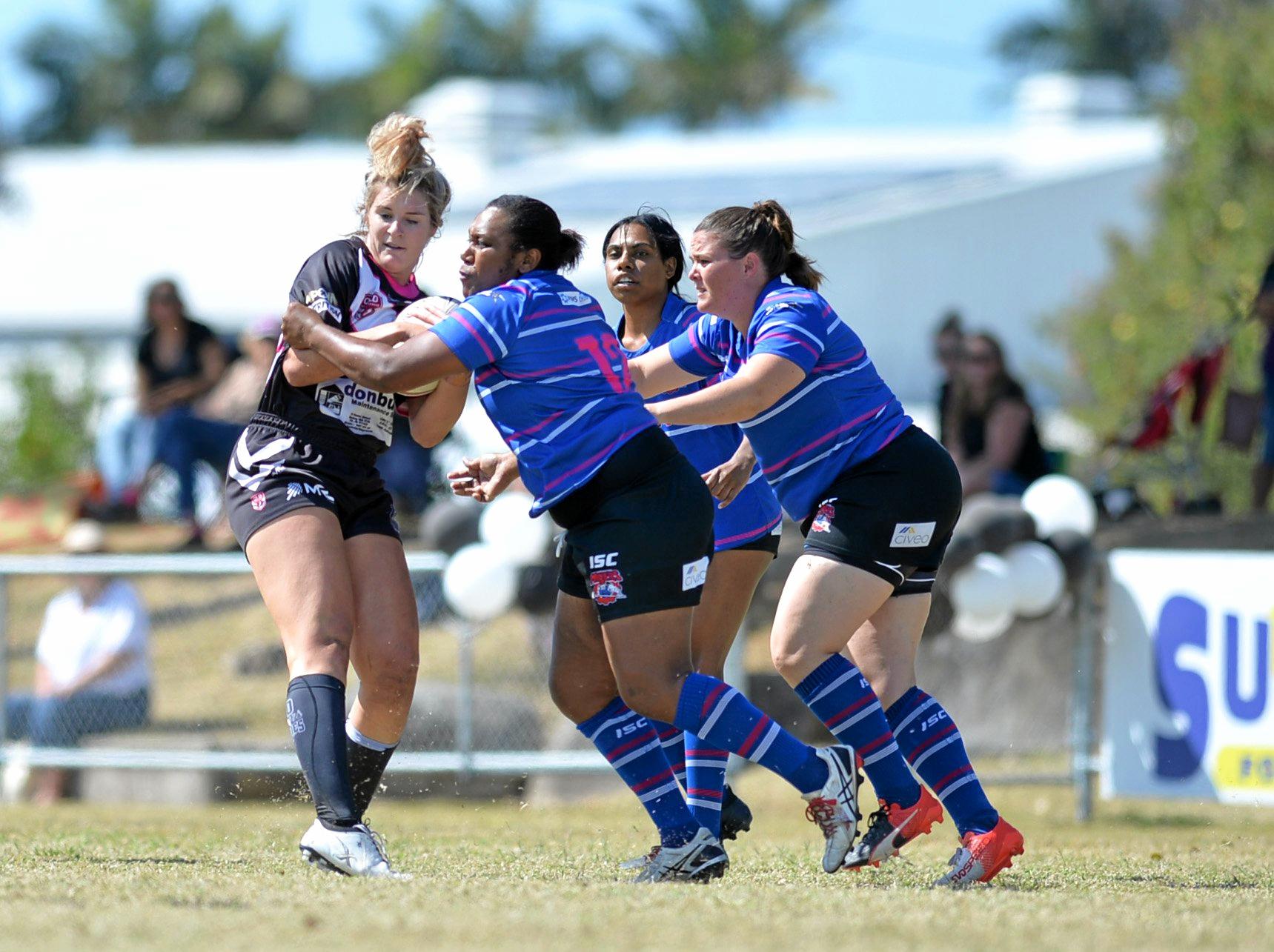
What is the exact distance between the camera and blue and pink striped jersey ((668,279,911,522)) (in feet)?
18.6

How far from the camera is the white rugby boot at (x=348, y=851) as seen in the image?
5328mm

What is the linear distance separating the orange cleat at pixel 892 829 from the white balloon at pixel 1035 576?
3.77 m

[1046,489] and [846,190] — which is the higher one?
[846,190]

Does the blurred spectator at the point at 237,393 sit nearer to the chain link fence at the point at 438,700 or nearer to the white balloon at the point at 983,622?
the chain link fence at the point at 438,700

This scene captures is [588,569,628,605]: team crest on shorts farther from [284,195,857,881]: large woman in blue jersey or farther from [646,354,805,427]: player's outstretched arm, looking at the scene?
[646,354,805,427]: player's outstretched arm

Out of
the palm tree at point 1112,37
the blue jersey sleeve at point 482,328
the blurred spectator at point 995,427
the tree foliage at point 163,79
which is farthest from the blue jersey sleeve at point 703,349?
the tree foliage at point 163,79

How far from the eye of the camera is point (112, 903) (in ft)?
15.6

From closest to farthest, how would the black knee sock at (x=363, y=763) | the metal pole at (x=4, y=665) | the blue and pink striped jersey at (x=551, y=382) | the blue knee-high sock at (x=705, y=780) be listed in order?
the blue and pink striped jersey at (x=551, y=382), the black knee sock at (x=363, y=763), the blue knee-high sock at (x=705, y=780), the metal pole at (x=4, y=665)

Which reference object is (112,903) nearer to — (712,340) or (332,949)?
(332,949)

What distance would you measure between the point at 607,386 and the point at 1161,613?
470cm

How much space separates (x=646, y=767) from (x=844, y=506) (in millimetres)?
996

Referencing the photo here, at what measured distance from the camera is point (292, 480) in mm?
5574

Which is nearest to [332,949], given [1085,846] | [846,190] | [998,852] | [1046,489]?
[998,852]

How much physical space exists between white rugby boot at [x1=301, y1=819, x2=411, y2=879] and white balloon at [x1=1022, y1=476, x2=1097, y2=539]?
521cm
